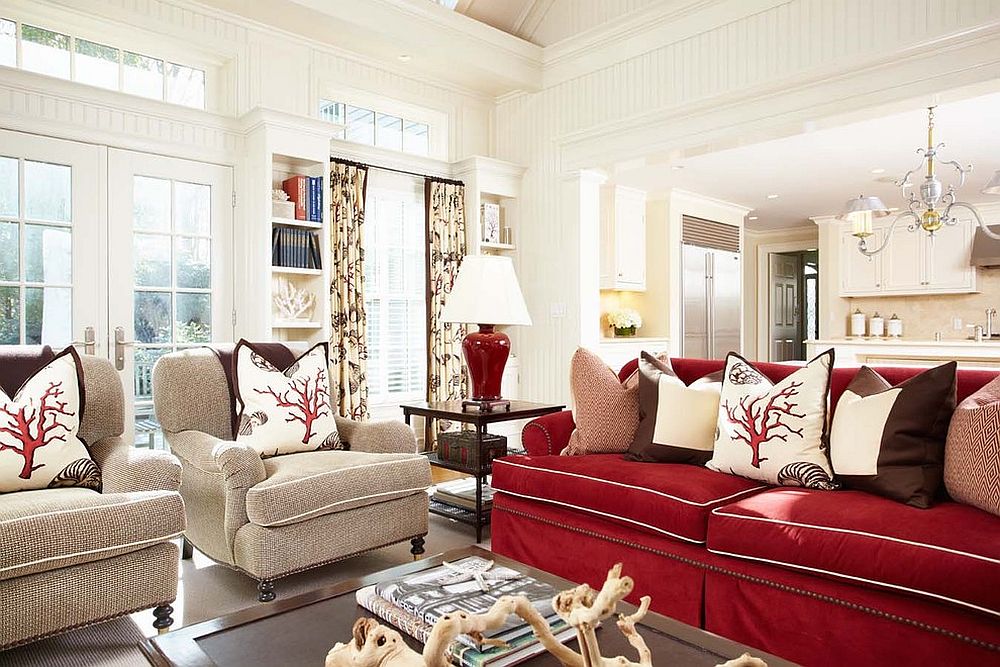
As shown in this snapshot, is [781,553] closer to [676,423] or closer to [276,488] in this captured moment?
[676,423]

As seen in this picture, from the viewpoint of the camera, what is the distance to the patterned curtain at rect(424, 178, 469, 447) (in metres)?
5.49

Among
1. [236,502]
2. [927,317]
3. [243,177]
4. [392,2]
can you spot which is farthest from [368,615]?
[927,317]

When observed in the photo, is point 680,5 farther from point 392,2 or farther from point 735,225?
point 735,225

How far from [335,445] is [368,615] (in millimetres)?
1705

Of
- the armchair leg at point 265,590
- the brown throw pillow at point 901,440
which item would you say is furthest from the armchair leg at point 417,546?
the brown throw pillow at point 901,440

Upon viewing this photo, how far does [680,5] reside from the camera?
4.57 metres

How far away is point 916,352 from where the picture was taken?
756 centimetres

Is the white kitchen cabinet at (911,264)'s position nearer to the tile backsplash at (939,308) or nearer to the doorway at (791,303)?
the tile backsplash at (939,308)

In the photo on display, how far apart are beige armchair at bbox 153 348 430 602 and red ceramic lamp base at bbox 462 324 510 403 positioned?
0.57m

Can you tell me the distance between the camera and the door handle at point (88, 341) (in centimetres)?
395

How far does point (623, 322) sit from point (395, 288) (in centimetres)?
278

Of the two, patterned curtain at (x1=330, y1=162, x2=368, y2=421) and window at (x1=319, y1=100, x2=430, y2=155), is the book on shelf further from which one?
window at (x1=319, y1=100, x2=430, y2=155)

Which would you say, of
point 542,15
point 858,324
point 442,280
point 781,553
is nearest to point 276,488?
point 781,553

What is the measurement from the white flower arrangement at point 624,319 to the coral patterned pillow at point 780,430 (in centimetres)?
456
